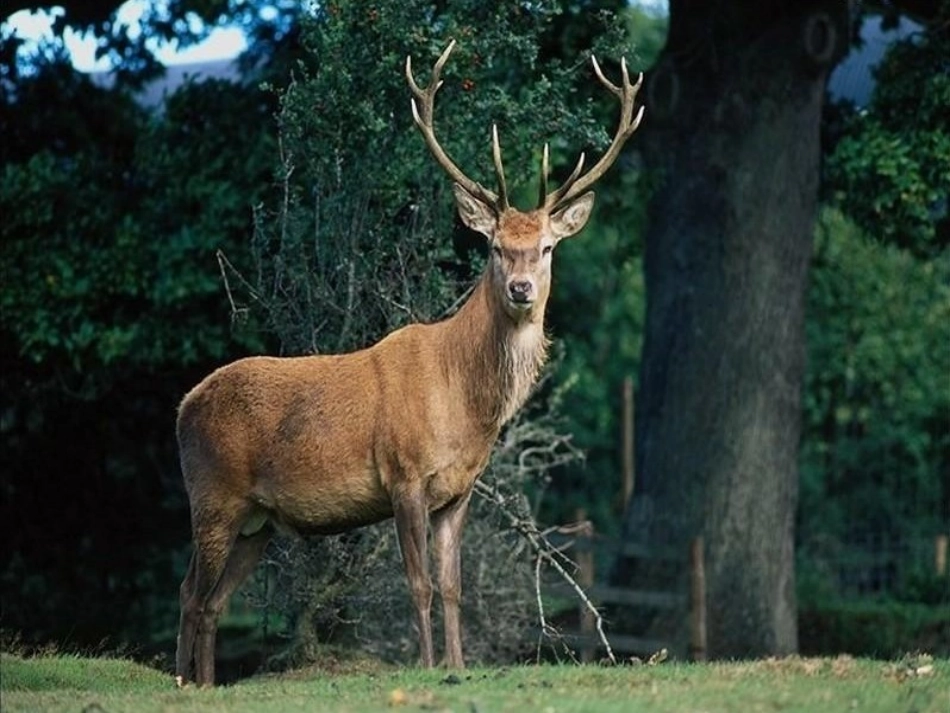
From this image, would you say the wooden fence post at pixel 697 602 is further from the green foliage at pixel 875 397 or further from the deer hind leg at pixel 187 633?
the green foliage at pixel 875 397

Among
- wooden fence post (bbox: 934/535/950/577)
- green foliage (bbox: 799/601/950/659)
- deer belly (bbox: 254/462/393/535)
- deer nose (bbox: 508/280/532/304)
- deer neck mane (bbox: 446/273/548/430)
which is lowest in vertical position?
green foliage (bbox: 799/601/950/659)

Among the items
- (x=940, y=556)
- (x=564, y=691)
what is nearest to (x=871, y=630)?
(x=940, y=556)

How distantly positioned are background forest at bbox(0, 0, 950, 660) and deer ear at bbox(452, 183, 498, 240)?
2519 millimetres

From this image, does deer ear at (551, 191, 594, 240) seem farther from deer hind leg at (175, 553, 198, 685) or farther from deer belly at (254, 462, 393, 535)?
deer hind leg at (175, 553, 198, 685)

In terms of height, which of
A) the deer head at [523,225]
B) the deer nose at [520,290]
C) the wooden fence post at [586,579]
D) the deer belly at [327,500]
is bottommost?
the wooden fence post at [586,579]

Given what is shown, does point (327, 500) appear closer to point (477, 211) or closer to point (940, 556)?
point (477, 211)

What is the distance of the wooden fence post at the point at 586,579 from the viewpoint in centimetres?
1694

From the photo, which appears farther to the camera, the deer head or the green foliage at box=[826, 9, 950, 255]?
the green foliage at box=[826, 9, 950, 255]

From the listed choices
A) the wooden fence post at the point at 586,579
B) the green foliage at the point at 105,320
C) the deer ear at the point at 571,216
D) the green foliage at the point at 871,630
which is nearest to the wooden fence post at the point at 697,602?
the wooden fence post at the point at 586,579

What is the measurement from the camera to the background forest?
15.9 metres

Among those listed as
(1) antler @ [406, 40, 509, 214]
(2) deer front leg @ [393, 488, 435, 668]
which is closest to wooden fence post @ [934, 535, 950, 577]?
(1) antler @ [406, 40, 509, 214]

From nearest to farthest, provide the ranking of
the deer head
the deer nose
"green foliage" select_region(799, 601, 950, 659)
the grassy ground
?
the grassy ground, the deer nose, the deer head, "green foliage" select_region(799, 601, 950, 659)

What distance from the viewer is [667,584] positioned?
19.6m

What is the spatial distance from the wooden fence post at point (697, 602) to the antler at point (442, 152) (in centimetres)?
555
